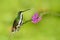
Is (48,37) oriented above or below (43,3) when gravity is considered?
below

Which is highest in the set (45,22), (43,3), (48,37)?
(43,3)

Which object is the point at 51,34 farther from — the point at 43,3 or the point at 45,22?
the point at 43,3

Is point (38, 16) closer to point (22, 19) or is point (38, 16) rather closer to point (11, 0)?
point (22, 19)

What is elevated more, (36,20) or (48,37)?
(36,20)

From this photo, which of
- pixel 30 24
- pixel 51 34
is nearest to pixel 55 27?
pixel 51 34

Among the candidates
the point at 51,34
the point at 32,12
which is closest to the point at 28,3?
the point at 32,12
